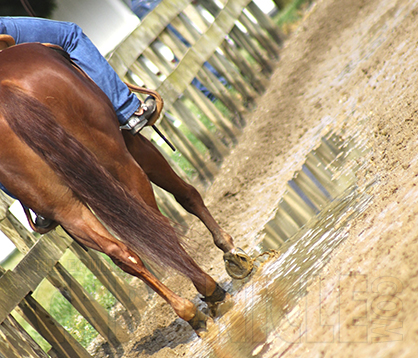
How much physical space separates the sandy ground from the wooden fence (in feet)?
0.78

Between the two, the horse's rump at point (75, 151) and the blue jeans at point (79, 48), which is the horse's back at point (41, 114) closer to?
the horse's rump at point (75, 151)

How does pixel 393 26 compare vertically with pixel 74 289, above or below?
below

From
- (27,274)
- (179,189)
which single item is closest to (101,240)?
(179,189)

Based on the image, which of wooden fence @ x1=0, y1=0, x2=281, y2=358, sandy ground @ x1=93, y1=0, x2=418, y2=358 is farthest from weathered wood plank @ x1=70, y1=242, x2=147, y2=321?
sandy ground @ x1=93, y1=0, x2=418, y2=358

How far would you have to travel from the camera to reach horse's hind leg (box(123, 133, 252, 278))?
305 centimetres

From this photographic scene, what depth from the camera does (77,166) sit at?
99.3 inches

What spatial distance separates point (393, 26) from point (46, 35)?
11.9 ft

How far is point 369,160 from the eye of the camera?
127 inches

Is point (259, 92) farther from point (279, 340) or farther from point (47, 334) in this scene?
point (279, 340)

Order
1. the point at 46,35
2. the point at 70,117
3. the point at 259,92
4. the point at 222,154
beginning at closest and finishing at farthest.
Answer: the point at 70,117 < the point at 46,35 < the point at 222,154 < the point at 259,92

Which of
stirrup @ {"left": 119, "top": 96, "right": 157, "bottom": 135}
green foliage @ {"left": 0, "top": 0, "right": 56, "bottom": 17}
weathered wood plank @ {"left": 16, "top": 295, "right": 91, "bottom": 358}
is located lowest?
weathered wood plank @ {"left": 16, "top": 295, "right": 91, "bottom": 358}

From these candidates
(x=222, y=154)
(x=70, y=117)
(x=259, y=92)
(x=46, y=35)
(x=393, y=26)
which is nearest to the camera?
(x=70, y=117)

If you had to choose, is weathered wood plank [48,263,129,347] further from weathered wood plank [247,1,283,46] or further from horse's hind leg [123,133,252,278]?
weathered wood plank [247,1,283,46]

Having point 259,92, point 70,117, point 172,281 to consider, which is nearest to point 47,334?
point 172,281
